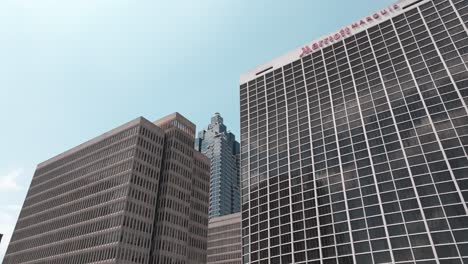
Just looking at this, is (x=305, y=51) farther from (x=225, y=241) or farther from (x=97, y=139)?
(x=225, y=241)

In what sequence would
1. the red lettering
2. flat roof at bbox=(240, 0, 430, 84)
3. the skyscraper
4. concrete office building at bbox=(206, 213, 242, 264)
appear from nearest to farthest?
1. the skyscraper
2. flat roof at bbox=(240, 0, 430, 84)
3. the red lettering
4. concrete office building at bbox=(206, 213, 242, 264)

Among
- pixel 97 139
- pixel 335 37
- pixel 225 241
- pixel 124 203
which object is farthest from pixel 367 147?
pixel 225 241

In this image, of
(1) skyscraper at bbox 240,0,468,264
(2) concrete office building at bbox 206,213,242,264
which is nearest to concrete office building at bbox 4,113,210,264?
(1) skyscraper at bbox 240,0,468,264

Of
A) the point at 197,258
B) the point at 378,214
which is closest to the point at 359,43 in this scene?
the point at 378,214

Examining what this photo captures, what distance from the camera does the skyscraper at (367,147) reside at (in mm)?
95000

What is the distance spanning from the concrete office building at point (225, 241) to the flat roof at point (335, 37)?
75.8m

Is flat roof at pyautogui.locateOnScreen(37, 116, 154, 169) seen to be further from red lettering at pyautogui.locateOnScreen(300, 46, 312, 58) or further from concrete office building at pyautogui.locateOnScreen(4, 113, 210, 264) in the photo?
red lettering at pyautogui.locateOnScreen(300, 46, 312, 58)

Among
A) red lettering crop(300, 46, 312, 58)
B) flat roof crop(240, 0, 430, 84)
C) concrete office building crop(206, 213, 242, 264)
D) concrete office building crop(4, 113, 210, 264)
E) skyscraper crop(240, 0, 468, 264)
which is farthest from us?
concrete office building crop(206, 213, 242, 264)

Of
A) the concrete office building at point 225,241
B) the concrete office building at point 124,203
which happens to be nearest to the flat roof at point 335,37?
the concrete office building at point 124,203

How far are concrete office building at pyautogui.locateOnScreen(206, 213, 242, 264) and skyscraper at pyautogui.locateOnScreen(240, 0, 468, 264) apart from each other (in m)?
56.6

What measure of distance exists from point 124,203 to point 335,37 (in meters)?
97.7

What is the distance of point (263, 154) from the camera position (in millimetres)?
140500

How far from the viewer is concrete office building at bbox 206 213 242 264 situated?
7234 inches

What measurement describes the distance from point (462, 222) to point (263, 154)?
69.5 m
